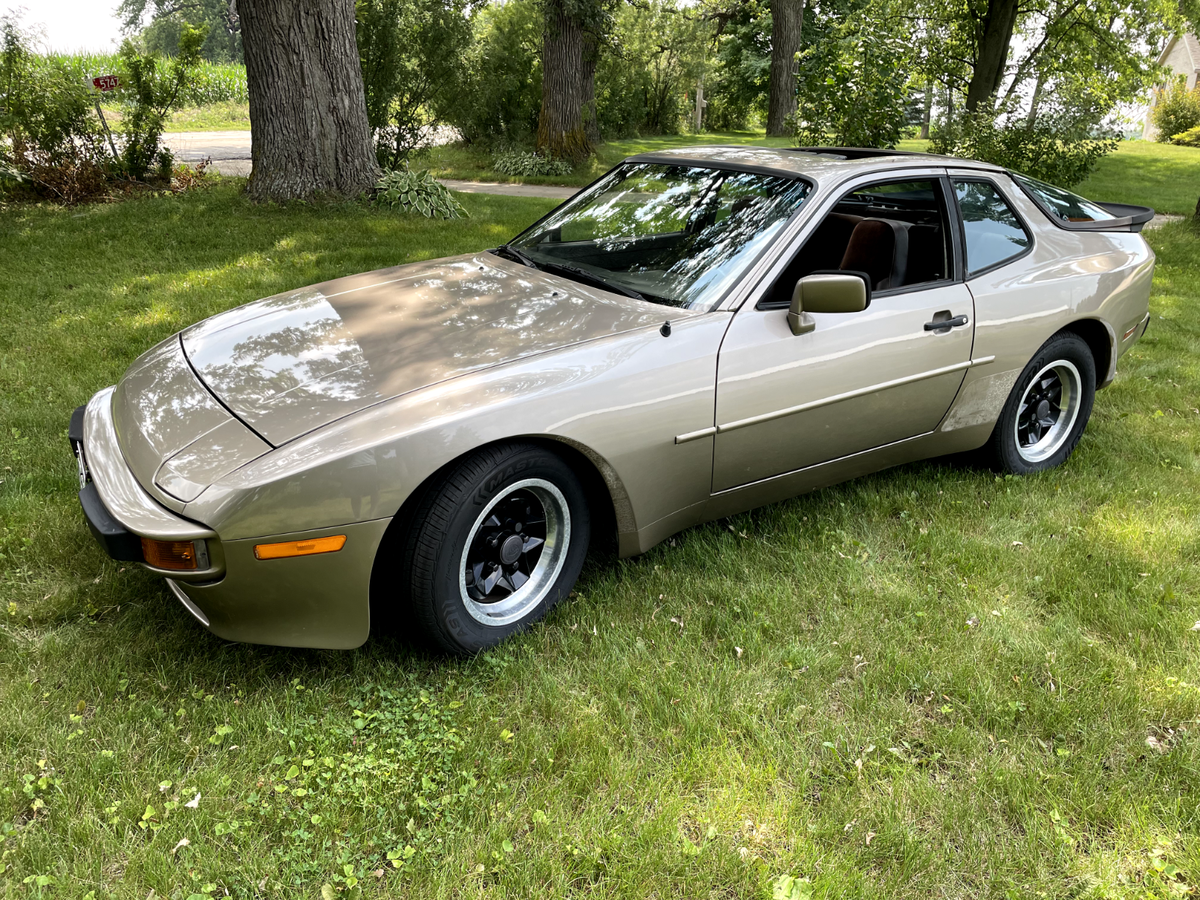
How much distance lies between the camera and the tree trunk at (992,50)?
13.6 metres

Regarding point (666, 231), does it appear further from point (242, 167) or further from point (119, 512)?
point (242, 167)

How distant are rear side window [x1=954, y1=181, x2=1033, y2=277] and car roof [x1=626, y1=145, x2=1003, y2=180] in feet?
0.42

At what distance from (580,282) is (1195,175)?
70.7ft

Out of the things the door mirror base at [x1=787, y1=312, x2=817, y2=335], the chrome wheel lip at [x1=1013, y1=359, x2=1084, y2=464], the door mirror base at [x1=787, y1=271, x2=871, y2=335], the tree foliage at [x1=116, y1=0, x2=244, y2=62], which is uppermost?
the tree foliage at [x1=116, y1=0, x2=244, y2=62]

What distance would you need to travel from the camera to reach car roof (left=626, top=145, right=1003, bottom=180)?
11.6ft

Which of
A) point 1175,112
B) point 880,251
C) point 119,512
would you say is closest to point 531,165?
point 880,251

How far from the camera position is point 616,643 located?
115 inches

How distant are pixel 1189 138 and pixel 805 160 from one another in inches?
1314

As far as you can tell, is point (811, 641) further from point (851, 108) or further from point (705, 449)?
point (851, 108)

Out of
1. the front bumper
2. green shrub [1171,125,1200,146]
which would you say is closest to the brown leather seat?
the front bumper

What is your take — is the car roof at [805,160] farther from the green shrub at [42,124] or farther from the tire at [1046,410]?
the green shrub at [42,124]

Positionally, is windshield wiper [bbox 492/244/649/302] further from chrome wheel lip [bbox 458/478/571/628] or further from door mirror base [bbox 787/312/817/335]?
chrome wheel lip [bbox 458/478/571/628]

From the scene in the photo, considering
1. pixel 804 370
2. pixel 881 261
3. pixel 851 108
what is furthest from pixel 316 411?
pixel 851 108

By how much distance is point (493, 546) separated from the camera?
2795 millimetres
